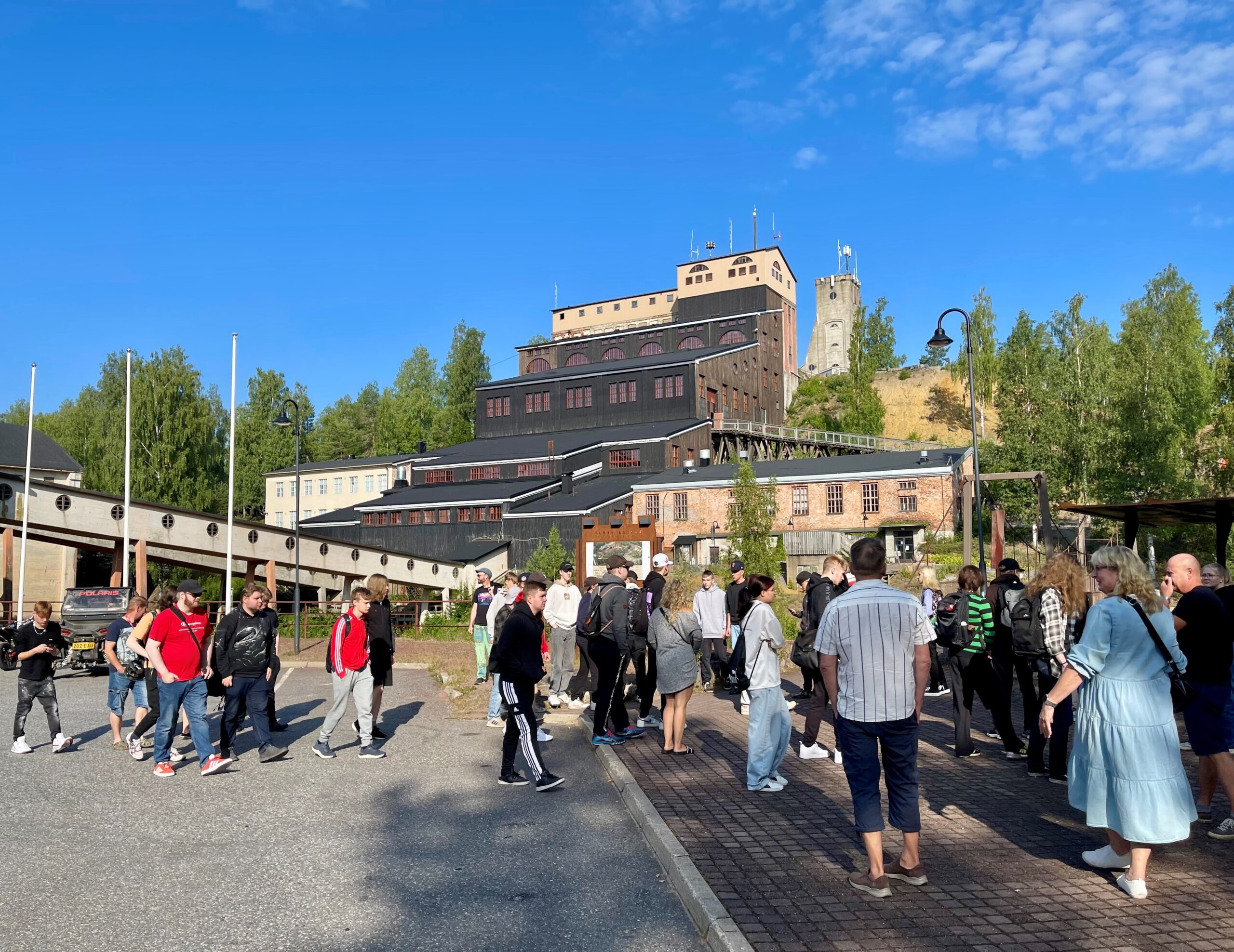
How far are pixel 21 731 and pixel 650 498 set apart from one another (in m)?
39.9

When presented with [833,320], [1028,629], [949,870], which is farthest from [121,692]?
[833,320]

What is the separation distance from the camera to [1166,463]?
44062mm

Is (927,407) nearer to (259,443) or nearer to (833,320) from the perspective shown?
(833,320)

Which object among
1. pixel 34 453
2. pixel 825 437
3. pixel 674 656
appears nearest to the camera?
pixel 674 656

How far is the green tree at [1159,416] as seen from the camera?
44156mm

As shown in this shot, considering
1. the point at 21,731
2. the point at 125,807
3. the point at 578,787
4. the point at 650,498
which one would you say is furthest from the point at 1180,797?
the point at 650,498

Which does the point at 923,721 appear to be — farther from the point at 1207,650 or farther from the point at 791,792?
the point at 1207,650

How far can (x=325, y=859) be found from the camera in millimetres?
6488

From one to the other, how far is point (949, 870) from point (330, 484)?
71465mm

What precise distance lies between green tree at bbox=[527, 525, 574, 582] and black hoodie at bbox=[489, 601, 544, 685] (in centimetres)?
2799

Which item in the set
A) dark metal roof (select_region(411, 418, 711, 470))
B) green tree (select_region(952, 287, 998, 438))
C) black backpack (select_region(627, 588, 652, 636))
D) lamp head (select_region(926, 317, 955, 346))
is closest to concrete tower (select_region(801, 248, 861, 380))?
green tree (select_region(952, 287, 998, 438))

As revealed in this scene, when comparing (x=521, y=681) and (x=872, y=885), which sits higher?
(x=521, y=681)

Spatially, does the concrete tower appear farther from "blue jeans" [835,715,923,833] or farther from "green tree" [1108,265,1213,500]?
"blue jeans" [835,715,923,833]

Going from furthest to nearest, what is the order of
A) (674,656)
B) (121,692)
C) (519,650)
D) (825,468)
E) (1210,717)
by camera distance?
(825,468)
(121,692)
(674,656)
(519,650)
(1210,717)
